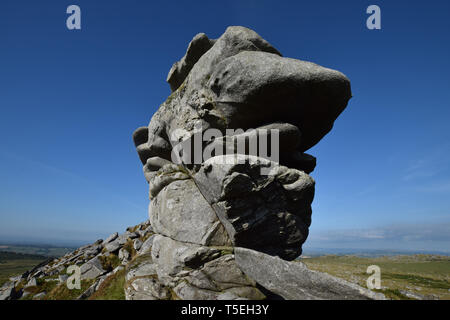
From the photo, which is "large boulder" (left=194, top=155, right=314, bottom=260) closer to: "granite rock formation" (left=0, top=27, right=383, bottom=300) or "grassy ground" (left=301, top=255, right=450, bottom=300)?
"granite rock formation" (left=0, top=27, right=383, bottom=300)

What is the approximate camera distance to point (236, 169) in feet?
31.1

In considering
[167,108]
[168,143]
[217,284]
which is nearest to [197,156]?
[168,143]

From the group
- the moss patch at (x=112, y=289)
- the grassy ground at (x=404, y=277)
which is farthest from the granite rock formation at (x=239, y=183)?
the grassy ground at (x=404, y=277)

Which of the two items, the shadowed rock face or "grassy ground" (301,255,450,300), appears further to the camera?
"grassy ground" (301,255,450,300)

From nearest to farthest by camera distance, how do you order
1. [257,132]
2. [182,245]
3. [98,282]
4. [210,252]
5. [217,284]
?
[217,284] → [210,252] → [182,245] → [257,132] → [98,282]

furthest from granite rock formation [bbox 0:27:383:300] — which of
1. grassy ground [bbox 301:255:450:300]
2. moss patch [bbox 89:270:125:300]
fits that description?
grassy ground [bbox 301:255:450:300]

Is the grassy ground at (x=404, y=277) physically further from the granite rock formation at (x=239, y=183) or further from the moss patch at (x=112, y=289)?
the moss patch at (x=112, y=289)

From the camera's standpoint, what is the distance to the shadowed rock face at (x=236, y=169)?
32.1 ft

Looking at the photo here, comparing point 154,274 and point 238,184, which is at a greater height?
point 238,184

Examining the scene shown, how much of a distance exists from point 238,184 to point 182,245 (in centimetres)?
469

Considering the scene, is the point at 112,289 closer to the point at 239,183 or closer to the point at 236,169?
the point at 239,183

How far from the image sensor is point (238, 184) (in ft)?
30.9

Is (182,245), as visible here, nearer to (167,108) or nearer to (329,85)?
(167,108)

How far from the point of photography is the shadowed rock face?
9789mm
